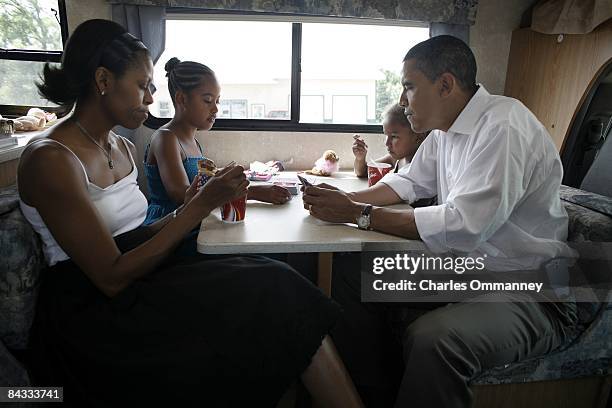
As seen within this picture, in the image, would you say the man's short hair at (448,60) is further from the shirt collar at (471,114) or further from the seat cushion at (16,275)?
the seat cushion at (16,275)

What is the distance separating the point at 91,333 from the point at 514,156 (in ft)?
4.21

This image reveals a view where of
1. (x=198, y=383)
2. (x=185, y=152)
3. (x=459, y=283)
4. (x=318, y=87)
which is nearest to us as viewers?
(x=198, y=383)

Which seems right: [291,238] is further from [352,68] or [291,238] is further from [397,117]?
[352,68]

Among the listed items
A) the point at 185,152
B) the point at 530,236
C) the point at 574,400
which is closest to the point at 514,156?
the point at 530,236

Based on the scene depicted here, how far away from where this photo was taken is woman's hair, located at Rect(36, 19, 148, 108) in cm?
119

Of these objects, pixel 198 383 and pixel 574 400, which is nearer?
pixel 198 383

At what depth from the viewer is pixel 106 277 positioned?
1.06 meters

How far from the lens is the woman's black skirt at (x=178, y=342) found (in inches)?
41.3

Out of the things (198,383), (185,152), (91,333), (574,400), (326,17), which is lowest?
(574,400)

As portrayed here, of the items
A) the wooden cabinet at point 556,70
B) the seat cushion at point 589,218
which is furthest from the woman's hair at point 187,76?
the wooden cabinet at point 556,70

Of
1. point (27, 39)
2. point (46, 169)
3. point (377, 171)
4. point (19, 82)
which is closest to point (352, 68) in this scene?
point (377, 171)

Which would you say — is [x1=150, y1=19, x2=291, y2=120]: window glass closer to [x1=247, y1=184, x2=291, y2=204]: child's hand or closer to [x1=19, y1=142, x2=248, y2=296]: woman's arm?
[x1=247, y1=184, x2=291, y2=204]: child's hand

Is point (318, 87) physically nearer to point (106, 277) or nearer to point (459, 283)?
point (459, 283)

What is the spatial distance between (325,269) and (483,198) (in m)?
0.54
